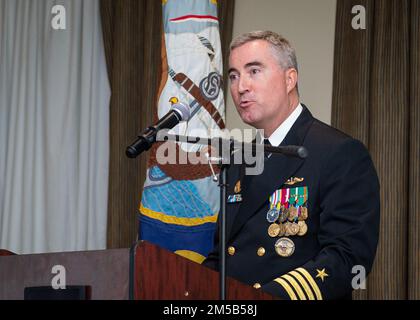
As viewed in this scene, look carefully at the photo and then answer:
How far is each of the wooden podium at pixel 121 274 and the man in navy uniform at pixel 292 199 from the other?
1.04 ft

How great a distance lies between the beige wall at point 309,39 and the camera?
379 cm

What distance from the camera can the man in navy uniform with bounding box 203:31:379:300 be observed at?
1916 millimetres

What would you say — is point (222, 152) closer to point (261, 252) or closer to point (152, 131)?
point (152, 131)

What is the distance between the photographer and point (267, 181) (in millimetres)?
2242

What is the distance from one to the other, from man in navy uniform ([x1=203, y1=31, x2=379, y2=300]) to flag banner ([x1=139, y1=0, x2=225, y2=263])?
75 centimetres

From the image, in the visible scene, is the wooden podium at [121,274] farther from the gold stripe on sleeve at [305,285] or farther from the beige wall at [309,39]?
the beige wall at [309,39]

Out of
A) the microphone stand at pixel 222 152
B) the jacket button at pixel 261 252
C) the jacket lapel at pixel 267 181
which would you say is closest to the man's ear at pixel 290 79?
the jacket lapel at pixel 267 181

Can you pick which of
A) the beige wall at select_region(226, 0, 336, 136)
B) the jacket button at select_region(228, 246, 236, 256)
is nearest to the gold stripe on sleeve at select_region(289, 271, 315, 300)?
the jacket button at select_region(228, 246, 236, 256)

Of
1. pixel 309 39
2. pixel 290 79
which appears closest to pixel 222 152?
pixel 290 79

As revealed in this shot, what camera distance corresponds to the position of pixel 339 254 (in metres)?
1.91

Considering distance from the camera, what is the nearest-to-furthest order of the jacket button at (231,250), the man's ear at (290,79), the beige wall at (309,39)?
the jacket button at (231,250)
the man's ear at (290,79)
the beige wall at (309,39)

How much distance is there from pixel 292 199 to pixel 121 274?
33.6 inches

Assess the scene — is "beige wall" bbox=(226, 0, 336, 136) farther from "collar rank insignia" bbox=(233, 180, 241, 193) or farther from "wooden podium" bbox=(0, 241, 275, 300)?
"wooden podium" bbox=(0, 241, 275, 300)
